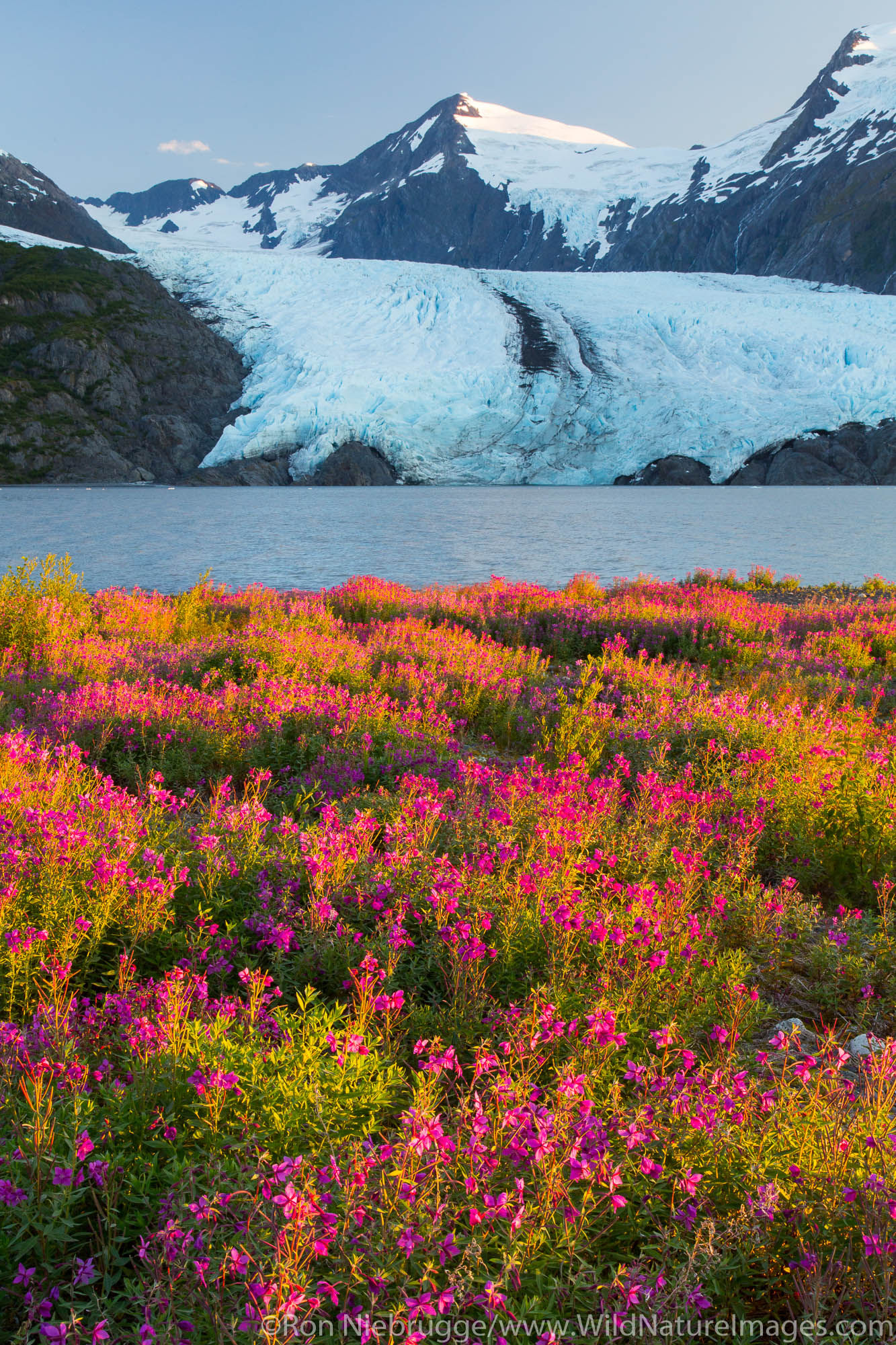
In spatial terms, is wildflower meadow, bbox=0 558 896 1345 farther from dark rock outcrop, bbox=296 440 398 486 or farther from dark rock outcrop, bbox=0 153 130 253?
dark rock outcrop, bbox=0 153 130 253

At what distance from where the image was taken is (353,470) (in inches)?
2945

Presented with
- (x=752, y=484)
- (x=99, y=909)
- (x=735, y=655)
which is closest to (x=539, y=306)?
(x=752, y=484)

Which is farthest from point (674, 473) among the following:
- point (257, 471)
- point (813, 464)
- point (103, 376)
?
point (103, 376)

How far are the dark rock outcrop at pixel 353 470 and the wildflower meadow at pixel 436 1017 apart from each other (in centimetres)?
7072

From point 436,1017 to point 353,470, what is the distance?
76.0 m

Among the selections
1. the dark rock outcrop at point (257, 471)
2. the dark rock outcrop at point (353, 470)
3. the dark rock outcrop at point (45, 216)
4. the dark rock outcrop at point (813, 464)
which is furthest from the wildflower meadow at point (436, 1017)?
the dark rock outcrop at point (45, 216)

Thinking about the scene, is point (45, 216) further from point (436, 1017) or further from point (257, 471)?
point (436, 1017)

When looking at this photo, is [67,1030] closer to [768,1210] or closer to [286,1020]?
[286,1020]

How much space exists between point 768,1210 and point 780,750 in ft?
13.4

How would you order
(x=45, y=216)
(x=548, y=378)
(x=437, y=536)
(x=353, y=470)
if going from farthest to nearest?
(x=45, y=216)
(x=353, y=470)
(x=548, y=378)
(x=437, y=536)

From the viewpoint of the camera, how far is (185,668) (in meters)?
7.94

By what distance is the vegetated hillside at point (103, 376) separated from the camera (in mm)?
79000

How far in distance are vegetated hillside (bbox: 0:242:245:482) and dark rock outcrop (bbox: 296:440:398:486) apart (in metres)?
19.6

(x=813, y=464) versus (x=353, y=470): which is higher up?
(x=813, y=464)
